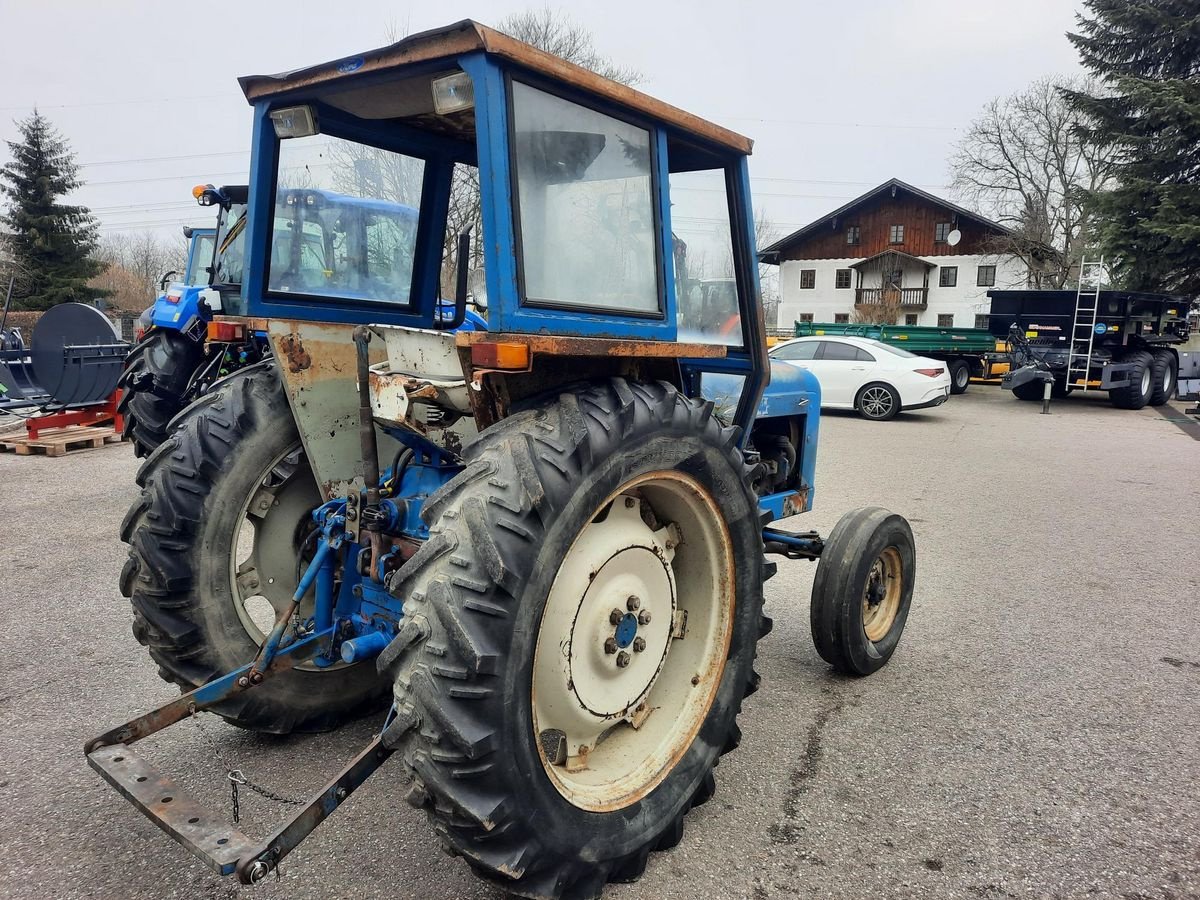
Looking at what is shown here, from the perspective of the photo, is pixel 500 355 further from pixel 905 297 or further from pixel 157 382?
pixel 905 297

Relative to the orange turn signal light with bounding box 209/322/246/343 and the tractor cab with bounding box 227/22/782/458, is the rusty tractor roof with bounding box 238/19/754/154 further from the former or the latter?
the orange turn signal light with bounding box 209/322/246/343

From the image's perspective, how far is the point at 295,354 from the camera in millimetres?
2793

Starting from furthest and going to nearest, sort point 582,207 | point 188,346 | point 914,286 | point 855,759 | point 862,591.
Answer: point 914,286, point 188,346, point 862,591, point 855,759, point 582,207

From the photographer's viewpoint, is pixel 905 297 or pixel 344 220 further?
pixel 905 297

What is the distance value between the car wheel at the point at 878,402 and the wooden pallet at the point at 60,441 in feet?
40.5

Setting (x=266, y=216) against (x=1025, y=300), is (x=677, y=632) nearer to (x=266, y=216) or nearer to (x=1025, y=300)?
(x=266, y=216)

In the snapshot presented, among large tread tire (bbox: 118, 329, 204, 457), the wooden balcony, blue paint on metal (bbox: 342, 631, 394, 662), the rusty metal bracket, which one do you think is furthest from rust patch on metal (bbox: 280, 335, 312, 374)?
the wooden balcony

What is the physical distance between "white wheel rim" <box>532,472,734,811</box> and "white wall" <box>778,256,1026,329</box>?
3907cm

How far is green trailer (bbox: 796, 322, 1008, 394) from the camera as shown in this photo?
768 inches

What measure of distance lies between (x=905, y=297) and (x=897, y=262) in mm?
2079

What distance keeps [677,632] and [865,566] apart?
1307 millimetres

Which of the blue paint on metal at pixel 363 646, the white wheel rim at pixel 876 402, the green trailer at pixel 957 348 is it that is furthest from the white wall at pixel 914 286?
the blue paint on metal at pixel 363 646

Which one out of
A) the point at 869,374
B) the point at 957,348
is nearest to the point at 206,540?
the point at 869,374

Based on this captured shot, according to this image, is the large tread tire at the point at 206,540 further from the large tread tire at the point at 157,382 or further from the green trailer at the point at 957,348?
the green trailer at the point at 957,348
